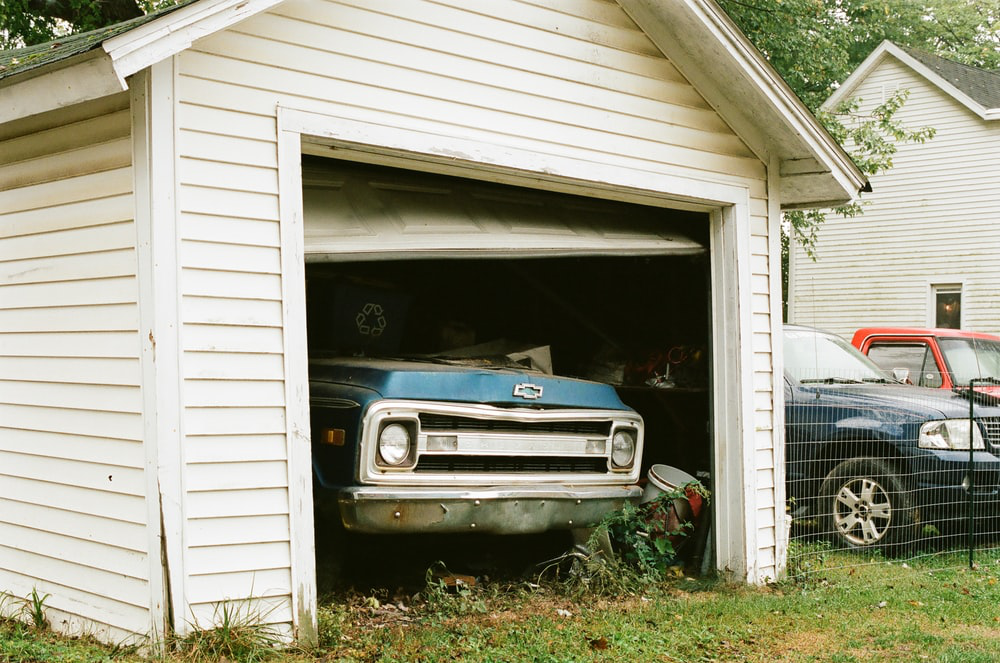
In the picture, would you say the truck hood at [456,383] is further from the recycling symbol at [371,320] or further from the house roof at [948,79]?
A: the house roof at [948,79]

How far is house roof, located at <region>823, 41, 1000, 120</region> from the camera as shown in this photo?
20875 millimetres

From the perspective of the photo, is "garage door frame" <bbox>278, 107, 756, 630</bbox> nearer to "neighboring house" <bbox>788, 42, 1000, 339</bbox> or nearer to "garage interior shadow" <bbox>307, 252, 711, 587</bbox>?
"garage interior shadow" <bbox>307, 252, 711, 587</bbox>

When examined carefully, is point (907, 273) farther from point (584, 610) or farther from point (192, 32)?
point (192, 32)

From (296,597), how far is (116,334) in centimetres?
156

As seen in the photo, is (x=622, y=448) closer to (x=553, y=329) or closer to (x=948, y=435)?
(x=553, y=329)

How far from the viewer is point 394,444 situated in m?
5.63

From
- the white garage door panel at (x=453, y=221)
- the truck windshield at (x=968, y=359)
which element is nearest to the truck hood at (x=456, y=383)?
the white garage door panel at (x=453, y=221)

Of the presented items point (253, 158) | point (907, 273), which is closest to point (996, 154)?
point (907, 273)

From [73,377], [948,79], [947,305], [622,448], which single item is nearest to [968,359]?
[622,448]

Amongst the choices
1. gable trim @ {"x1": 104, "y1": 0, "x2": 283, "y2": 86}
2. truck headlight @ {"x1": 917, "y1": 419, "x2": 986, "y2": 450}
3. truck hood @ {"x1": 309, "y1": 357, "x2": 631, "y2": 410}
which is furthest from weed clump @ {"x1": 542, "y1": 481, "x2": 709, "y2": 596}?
gable trim @ {"x1": 104, "y1": 0, "x2": 283, "y2": 86}

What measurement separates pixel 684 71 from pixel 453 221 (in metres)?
1.99

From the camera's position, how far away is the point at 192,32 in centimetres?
451

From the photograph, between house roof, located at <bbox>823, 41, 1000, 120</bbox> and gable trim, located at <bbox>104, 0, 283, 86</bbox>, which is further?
house roof, located at <bbox>823, 41, 1000, 120</bbox>

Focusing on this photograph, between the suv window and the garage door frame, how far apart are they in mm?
4021
